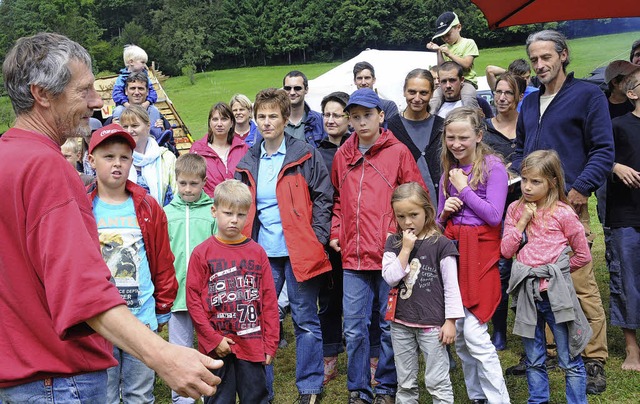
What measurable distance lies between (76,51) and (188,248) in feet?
8.44

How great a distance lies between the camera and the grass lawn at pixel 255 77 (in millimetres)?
31578

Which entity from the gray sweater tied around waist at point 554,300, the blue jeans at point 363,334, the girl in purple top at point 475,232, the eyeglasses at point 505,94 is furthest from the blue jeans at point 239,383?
the eyeglasses at point 505,94

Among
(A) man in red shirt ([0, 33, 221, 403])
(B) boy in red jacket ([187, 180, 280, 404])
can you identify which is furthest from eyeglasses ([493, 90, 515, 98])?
(A) man in red shirt ([0, 33, 221, 403])

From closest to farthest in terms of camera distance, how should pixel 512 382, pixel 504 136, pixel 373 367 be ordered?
pixel 512 382 → pixel 373 367 → pixel 504 136

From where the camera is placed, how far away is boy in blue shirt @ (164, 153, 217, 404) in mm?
4523

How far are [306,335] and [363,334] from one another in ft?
1.40

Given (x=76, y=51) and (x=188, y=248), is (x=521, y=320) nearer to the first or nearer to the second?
(x=188, y=248)

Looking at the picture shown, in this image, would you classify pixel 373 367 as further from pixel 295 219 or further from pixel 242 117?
pixel 242 117

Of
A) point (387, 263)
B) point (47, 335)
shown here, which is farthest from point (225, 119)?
point (47, 335)

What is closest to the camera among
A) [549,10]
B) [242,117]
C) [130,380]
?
[130,380]

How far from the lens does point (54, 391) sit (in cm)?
204

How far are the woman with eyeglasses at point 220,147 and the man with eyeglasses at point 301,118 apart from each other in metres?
0.51

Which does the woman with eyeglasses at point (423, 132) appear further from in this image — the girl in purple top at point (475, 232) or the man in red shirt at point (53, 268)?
the man in red shirt at point (53, 268)

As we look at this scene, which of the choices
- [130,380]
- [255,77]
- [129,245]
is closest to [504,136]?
[129,245]
